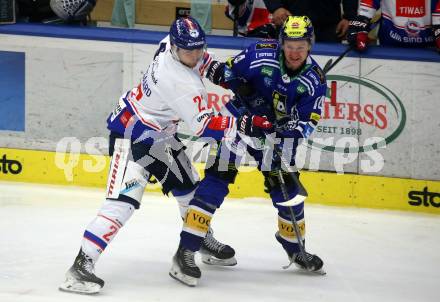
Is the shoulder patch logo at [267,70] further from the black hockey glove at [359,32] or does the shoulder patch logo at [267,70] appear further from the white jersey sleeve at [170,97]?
the black hockey glove at [359,32]

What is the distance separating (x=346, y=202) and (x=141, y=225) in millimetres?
1540

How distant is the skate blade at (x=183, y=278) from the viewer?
4.75 meters

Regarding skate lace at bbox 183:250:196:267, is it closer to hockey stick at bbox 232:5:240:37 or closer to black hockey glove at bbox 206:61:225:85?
black hockey glove at bbox 206:61:225:85

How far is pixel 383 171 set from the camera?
6.64 meters

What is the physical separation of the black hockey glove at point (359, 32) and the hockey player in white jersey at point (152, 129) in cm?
198

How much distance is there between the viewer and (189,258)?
4816 mm

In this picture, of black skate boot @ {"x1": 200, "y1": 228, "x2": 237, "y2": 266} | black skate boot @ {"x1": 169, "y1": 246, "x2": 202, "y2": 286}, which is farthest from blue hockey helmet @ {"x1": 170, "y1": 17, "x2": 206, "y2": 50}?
black skate boot @ {"x1": 200, "y1": 228, "x2": 237, "y2": 266}

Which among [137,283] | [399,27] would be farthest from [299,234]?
[399,27]

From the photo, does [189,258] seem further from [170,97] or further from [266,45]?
[266,45]

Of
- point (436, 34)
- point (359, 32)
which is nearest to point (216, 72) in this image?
point (359, 32)

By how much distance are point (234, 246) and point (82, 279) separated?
51.3 inches

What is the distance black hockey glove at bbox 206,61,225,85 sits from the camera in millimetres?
4977

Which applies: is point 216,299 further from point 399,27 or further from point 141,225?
point 399,27

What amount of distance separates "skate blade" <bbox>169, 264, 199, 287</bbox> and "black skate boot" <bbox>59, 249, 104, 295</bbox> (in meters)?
0.42
